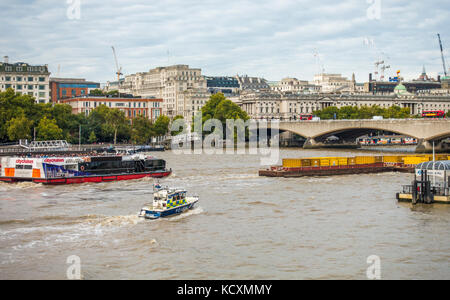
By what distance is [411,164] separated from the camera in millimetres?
67938

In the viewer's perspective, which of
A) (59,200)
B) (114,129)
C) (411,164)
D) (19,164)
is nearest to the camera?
(59,200)

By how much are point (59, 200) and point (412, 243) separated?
25.6m

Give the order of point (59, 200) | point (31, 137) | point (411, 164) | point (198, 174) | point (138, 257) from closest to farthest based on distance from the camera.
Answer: point (138, 257)
point (59, 200)
point (198, 174)
point (411, 164)
point (31, 137)

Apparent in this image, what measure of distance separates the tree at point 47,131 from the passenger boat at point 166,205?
65311 millimetres

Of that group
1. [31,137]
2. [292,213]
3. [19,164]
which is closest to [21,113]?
[31,137]

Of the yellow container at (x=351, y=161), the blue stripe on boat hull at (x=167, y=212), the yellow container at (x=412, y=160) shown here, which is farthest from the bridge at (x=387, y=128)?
the blue stripe on boat hull at (x=167, y=212)

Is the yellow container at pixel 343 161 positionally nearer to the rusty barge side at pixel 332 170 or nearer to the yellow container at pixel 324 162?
the rusty barge side at pixel 332 170

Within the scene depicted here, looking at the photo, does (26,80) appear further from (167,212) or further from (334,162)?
(167,212)

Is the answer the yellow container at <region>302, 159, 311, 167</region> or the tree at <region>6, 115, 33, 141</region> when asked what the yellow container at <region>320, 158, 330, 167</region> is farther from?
the tree at <region>6, 115, 33, 141</region>

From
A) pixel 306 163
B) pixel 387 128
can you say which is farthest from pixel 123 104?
pixel 306 163

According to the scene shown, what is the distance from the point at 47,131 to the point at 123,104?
193 feet

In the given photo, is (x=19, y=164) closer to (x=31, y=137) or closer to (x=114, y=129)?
(x=31, y=137)

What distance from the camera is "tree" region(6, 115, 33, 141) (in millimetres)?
94000

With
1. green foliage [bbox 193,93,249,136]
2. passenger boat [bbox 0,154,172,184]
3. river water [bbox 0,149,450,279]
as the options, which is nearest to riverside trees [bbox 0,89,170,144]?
green foliage [bbox 193,93,249,136]
